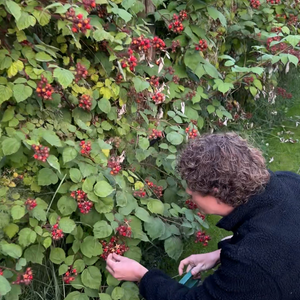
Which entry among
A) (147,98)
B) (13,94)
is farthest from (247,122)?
(13,94)

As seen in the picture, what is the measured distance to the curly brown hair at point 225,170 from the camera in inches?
63.0

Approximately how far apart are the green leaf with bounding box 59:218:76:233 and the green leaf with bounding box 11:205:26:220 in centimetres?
18

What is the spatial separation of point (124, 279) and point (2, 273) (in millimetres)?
576

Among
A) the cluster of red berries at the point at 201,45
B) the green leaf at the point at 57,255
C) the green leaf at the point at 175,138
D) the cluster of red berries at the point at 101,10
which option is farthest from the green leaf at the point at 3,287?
the cluster of red berries at the point at 201,45

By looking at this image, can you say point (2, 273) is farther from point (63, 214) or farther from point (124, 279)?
point (124, 279)

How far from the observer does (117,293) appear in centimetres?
205

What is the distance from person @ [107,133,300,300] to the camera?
151 cm

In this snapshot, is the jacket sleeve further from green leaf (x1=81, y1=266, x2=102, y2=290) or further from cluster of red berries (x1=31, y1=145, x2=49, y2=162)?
cluster of red berries (x1=31, y1=145, x2=49, y2=162)

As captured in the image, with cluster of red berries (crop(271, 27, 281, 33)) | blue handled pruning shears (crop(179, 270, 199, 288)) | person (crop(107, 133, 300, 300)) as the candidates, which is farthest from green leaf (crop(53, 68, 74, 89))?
cluster of red berries (crop(271, 27, 281, 33))

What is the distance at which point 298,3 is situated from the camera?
3801mm

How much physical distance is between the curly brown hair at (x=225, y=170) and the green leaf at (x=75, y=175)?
0.56m

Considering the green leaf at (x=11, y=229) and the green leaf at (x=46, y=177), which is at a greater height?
the green leaf at (x=46, y=177)

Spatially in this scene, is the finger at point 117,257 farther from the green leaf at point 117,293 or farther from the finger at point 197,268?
the finger at point 197,268

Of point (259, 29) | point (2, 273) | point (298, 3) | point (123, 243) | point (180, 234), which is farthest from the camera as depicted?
point (298, 3)
